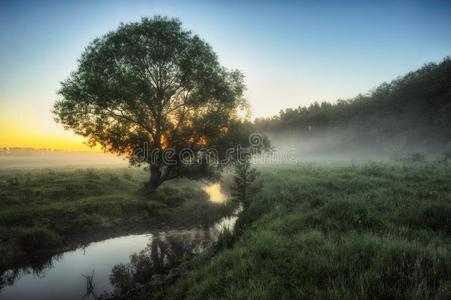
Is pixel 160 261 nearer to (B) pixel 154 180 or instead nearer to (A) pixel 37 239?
(A) pixel 37 239

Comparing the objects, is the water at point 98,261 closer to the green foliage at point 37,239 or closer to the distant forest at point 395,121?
the green foliage at point 37,239

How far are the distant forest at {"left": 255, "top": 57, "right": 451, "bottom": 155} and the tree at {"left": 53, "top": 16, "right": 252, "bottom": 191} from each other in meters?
51.0

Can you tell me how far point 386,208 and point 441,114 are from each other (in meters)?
61.5

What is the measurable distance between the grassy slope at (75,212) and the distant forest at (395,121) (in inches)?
2155

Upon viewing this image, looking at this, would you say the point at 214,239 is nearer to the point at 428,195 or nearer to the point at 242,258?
the point at 242,258

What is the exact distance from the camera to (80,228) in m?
14.9

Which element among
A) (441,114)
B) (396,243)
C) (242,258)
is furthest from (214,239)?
Answer: (441,114)

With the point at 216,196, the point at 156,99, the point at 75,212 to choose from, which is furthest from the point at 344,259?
the point at 216,196

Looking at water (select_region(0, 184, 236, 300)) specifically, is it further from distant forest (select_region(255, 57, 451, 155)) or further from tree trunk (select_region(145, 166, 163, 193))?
distant forest (select_region(255, 57, 451, 155))

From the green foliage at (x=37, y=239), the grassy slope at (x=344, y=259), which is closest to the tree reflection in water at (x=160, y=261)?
the grassy slope at (x=344, y=259)

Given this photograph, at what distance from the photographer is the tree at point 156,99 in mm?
19703

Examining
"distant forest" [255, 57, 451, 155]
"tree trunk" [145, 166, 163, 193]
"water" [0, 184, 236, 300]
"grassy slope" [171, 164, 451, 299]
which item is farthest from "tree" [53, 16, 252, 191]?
"distant forest" [255, 57, 451, 155]

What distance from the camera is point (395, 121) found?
224 ft

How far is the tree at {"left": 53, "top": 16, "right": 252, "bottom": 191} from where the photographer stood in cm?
1970
